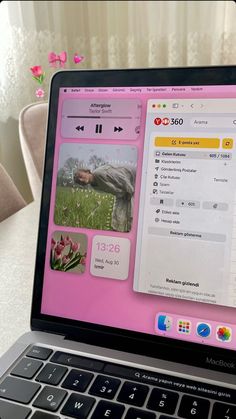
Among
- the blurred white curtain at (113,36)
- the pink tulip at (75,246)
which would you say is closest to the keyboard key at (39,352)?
the pink tulip at (75,246)

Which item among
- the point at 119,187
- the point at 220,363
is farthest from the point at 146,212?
the point at 220,363

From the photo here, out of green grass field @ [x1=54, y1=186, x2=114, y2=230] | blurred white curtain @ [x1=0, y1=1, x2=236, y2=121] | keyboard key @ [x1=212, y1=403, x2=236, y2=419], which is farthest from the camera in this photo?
blurred white curtain @ [x1=0, y1=1, x2=236, y2=121]

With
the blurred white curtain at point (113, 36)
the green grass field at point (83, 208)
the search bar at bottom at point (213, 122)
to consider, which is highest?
the blurred white curtain at point (113, 36)

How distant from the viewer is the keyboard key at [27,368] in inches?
16.1

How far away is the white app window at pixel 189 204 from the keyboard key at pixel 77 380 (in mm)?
95

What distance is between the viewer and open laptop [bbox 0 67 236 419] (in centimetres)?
39

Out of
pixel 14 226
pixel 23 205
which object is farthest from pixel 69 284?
pixel 23 205

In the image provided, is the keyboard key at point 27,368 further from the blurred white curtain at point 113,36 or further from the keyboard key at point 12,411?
the blurred white curtain at point 113,36

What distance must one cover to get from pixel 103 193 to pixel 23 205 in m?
0.60

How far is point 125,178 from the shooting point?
452 mm

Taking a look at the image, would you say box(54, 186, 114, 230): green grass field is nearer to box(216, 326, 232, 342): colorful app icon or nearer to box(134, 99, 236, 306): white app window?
box(134, 99, 236, 306): white app window

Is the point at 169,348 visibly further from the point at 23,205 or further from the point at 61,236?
the point at 23,205

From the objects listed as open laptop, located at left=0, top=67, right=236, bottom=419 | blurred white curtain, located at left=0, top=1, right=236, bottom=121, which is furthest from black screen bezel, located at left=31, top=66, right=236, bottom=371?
blurred white curtain, located at left=0, top=1, right=236, bottom=121

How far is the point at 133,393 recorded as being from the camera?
1.25ft
